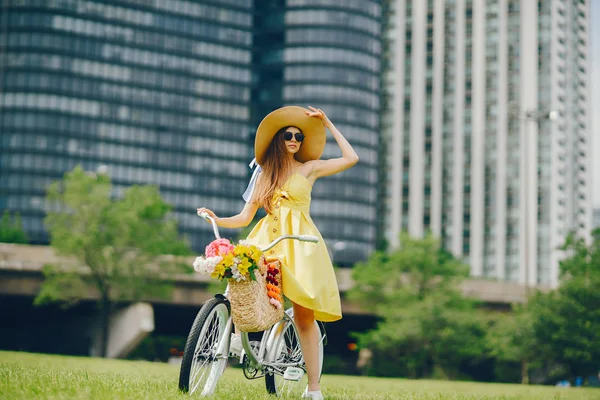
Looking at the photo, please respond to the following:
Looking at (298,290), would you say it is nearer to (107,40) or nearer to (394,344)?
(394,344)

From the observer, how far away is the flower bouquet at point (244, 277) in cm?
595

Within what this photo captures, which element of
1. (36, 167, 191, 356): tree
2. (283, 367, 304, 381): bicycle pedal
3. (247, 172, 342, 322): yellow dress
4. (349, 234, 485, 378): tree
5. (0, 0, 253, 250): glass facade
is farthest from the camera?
(0, 0, 253, 250): glass facade

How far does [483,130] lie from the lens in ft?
362

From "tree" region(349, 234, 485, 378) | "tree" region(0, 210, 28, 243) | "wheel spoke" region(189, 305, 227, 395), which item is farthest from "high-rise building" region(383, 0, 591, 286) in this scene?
"wheel spoke" region(189, 305, 227, 395)

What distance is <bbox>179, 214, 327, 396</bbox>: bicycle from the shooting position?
604 centimetres

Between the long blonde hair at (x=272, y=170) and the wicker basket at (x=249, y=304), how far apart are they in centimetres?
82

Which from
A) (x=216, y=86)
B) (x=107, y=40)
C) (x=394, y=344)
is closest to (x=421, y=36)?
(x=216, y=86)

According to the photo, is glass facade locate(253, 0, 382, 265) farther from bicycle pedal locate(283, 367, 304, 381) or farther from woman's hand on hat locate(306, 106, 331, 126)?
bicycle pedal locate(283, 367, 304, 381)

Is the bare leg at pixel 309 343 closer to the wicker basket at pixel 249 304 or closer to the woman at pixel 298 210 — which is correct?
the woman at pixel 298 210

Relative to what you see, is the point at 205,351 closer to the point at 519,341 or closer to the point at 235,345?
the point at 235,345

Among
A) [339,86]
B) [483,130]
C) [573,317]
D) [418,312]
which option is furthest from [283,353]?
[483,130]

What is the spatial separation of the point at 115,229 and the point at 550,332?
19148mm

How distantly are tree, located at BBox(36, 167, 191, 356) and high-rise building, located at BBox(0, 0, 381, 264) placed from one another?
53.4m

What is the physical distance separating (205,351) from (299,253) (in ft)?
3.23
